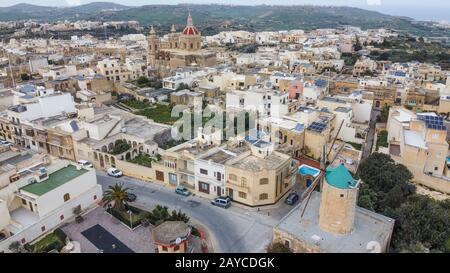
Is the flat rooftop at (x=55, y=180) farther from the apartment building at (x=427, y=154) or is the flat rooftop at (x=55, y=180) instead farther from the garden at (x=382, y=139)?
the garden at (x=382, y=139)

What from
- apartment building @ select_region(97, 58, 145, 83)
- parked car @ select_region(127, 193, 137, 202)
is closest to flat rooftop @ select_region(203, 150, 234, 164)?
parked car @ select_region(127, 193, 137, 202)

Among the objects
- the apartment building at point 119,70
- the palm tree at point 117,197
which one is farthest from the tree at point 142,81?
the palm tree at point 117,197

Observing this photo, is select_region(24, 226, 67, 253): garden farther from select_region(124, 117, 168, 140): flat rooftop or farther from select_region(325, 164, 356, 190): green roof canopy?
select_region(325, 164, 356, 190): green roof canopy

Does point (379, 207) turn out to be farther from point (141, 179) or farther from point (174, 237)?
point (141, 179)

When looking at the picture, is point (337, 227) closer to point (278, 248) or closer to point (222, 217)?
point (278, 248)

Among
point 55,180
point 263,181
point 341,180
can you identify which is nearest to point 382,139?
point 263,181
